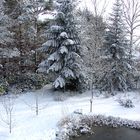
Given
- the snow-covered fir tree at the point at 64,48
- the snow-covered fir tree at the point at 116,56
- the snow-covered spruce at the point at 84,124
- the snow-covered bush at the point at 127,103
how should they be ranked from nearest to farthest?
the snow-covered spruce at the point at 84,124 < the snow-covered bush at the point at 127,103 < the snow-covered fir tree at the point at 64,48 < the snow-covered fir tree at the point at 116,56

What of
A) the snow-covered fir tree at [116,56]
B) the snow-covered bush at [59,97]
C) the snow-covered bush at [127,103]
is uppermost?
the snow-covered fir tree at [116,56]

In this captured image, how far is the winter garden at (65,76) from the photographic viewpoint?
569 inches

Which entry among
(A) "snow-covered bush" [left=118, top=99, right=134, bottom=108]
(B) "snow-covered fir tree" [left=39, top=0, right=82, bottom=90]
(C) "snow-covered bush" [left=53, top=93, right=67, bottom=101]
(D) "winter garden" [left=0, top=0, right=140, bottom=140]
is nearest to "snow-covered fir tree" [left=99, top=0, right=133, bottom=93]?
(D) "winter garden" [left=0, top=0, right=140, bottom=140]

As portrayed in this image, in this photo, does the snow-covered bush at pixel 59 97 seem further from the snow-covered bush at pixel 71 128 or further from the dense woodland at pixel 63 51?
the snow-covered bush at pixel 71 128

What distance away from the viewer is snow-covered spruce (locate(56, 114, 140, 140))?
539 inches

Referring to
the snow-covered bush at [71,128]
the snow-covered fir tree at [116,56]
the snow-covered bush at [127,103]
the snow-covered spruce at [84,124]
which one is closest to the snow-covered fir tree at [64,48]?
the snow-covered fir tree at [116,56]

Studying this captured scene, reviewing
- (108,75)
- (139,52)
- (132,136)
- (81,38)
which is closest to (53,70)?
(81,38)

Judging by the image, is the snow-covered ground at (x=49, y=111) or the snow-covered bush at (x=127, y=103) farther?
the snow-covered bush at (x=127, y=103)

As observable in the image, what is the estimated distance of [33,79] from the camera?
2136cm

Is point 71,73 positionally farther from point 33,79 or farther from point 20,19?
point 20,19

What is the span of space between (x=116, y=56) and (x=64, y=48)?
13.6ft

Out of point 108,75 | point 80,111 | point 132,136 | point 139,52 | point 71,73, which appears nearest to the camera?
point 132,136

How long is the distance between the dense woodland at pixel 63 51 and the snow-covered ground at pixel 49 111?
102 centimetres

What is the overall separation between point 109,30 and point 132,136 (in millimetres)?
9133
